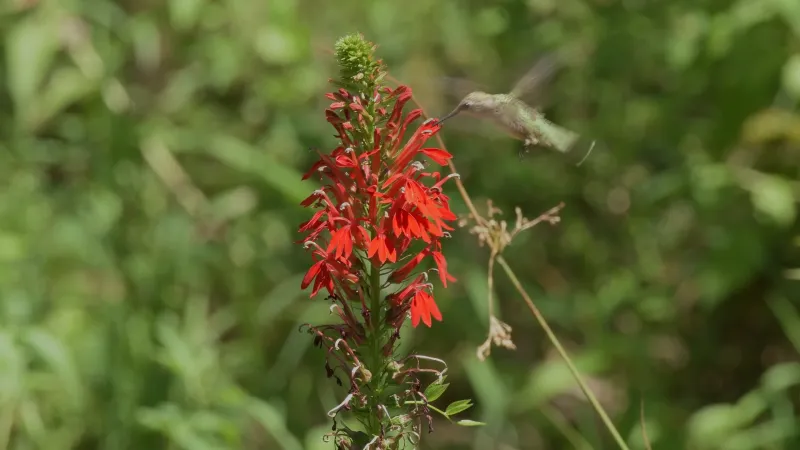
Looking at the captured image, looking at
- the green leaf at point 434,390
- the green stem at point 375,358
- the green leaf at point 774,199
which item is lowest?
the green leaf at point 774,199

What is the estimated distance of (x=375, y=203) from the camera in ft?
3.65

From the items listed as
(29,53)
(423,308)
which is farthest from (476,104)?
(29,53)

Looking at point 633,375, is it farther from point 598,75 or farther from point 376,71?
point 376,71

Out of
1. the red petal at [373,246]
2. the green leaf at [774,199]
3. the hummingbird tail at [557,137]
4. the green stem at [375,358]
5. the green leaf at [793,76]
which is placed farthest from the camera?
the green leaf at [774,199]

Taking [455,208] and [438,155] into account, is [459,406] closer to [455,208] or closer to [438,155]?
[438,155]

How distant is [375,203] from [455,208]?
4.98 feet

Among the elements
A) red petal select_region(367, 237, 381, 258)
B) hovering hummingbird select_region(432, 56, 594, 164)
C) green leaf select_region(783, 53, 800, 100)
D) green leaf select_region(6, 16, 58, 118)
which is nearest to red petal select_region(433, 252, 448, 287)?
red petal select_region(367, 237, 381, 258)

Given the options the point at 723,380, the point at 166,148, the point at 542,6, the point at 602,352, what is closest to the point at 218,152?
the point at 166,148

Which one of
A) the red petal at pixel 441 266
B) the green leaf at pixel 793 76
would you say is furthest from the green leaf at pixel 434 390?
the green leaf at pixel 793 76

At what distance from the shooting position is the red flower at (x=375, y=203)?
1081mm

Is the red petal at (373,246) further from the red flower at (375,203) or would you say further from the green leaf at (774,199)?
the green leaf at (774,199)

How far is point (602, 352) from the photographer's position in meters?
2.52

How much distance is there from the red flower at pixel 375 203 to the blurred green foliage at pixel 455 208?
1.13 metres

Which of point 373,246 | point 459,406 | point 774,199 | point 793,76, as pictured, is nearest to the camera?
point 373,246
